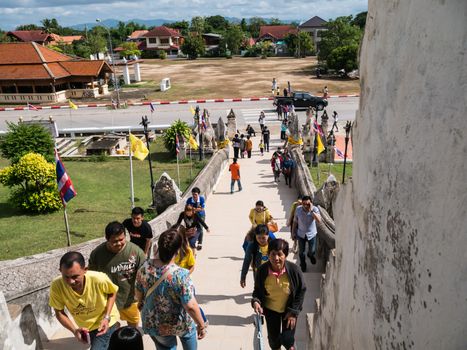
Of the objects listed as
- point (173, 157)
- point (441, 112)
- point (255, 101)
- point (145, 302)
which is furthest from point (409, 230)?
point (255, 101)

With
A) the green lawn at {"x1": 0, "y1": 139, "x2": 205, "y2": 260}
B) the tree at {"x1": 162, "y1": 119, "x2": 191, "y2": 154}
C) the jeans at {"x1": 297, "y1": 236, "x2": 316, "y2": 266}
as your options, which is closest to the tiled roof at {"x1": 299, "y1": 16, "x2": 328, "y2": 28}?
the tree at {"x1": 162, "y1": 119, "x2": 191, "y2": 154}

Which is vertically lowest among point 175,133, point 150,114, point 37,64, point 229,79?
point 150,114

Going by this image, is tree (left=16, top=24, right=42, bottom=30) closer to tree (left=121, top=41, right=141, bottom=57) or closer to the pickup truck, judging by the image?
tree (left=121, top=41, right=141, bottom=57)

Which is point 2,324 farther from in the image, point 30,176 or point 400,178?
point 30,176

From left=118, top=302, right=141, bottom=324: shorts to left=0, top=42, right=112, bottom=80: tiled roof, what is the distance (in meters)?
36.6

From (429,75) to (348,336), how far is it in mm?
1966

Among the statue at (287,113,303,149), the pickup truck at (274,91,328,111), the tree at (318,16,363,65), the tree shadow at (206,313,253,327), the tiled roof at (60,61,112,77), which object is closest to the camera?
the tree shadow at (206,313,253,327)

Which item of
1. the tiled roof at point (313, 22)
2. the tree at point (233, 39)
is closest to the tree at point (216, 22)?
the tiled roof at point (313, 22)

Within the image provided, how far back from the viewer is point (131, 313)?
503 centimetres

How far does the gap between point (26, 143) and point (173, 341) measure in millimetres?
15709

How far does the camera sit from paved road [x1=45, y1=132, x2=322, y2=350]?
576cm

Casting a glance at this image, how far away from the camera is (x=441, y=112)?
205 centimetres

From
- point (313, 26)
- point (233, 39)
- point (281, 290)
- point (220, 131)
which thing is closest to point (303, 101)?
point (220, 131)

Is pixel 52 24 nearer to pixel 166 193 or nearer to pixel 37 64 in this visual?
pixel 37 64
